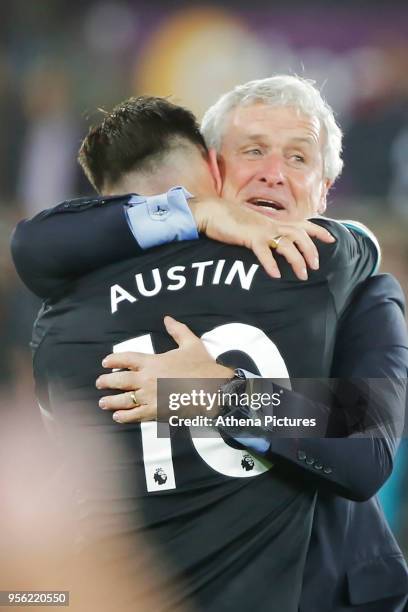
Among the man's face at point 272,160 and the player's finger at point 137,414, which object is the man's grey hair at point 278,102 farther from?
the player's finger at point 137,414

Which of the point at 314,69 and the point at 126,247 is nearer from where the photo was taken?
the point at 126,247

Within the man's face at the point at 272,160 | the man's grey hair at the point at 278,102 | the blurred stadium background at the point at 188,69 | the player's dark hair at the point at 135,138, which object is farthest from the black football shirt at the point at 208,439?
the blurred stadium background at the point at 188,69

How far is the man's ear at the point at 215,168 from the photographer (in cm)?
199

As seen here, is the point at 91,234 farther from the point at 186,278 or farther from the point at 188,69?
the point at 188,69

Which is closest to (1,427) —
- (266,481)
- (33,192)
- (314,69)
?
(33,192)

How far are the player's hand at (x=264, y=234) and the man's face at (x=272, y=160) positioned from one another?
34cm

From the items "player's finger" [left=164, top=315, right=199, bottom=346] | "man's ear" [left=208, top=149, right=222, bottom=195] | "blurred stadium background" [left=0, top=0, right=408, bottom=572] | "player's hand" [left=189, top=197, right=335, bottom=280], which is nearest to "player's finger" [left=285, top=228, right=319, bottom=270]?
"player's hand" [left=189, top=197, right=335, bottom=280]

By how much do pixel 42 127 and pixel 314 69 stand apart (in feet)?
5.12

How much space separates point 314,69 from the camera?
5277 mm

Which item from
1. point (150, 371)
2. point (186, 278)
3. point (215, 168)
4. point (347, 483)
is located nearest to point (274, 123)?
point (215, 168)

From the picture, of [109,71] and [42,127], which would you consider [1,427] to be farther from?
[109,71]

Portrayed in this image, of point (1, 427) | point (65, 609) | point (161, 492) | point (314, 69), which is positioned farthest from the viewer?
point (314, 69)

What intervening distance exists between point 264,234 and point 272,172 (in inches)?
17.4

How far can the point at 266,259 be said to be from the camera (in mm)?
1515
